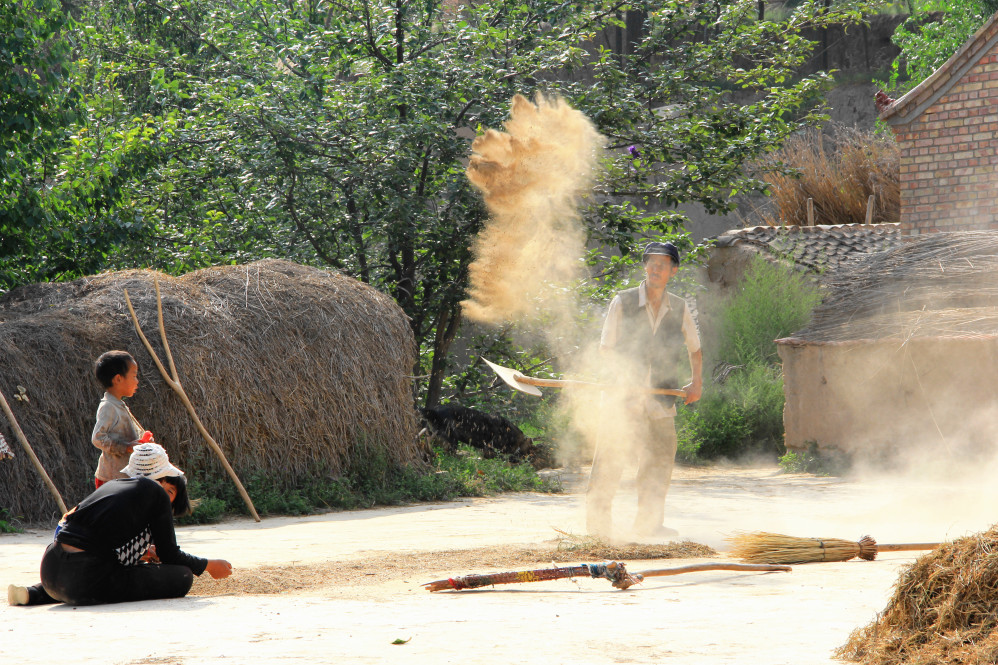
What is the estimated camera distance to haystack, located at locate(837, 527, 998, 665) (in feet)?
11.4

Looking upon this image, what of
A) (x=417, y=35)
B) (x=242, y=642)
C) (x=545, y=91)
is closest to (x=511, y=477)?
(x=545, y=91)

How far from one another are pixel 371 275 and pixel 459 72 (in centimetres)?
273

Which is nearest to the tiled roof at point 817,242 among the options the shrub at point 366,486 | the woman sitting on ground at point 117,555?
the shrub at point 366,486

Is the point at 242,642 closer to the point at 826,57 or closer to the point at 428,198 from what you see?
the point at 428,198

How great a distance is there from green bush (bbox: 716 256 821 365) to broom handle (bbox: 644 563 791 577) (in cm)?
957

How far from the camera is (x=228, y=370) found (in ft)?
30.8

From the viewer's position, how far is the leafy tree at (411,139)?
11914mm

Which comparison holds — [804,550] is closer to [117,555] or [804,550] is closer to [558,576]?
[558,576]

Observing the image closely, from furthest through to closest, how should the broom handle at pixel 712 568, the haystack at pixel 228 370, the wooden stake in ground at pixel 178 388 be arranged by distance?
the haystack at pixel 228 370, the wooden stake in ground at pixel 178 388, the broom handle at pixel 712 568

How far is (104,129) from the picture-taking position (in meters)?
12.1

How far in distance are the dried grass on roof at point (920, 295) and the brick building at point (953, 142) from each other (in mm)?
967

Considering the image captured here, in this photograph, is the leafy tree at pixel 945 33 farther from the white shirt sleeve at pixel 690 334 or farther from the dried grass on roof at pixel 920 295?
the white shirt sleeve at pixel 690 334

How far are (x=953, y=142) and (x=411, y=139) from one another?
734cm

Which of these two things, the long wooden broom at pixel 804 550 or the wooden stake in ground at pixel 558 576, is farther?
the long wooden broom at pixel 804 550
